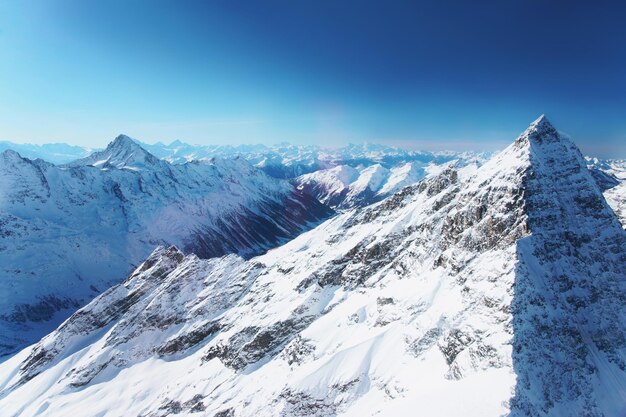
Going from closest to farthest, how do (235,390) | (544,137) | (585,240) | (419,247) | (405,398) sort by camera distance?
(405,398)
(585,240)
(544,137)
(235,390)
(419,247)

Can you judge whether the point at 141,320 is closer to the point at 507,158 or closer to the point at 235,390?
the point at 235,390

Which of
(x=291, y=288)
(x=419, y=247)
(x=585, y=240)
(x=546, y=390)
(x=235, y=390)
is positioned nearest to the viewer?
(x=546, y=390)

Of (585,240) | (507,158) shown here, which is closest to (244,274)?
(507,158)

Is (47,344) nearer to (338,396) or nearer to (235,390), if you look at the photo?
(235,390)

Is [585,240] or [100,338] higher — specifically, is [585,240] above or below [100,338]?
above

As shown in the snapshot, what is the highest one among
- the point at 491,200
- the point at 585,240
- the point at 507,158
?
the point at 507,158

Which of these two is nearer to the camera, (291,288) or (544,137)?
(544,137)
